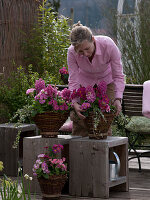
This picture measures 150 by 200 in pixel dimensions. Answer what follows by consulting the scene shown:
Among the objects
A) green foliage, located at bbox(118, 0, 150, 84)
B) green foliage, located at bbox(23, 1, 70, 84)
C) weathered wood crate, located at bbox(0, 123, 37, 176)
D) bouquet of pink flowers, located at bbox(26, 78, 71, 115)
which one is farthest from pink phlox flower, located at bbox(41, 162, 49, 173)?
green foliage, located at bbox(118, 0, 150, 84)

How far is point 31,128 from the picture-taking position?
489 centimetres

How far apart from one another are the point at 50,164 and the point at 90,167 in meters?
0.31

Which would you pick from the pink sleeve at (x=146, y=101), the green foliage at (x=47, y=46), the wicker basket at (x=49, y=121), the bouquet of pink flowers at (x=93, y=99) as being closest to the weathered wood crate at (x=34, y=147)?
the wicker basket at (x=49, y=121)

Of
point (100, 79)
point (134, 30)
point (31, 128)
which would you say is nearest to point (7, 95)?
point (31, 128)

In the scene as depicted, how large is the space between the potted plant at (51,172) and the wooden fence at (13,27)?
7.99 feet

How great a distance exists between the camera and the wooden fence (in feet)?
20.2

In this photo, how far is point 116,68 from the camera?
3945 mm

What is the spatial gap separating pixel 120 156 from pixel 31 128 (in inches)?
44.2

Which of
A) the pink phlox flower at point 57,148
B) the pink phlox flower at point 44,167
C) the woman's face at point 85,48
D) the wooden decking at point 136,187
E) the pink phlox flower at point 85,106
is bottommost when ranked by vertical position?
the wooden decking at point 136,187

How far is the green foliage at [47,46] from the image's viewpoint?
22.0 ft

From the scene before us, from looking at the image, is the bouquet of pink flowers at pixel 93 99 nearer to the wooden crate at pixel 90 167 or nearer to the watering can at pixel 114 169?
the wooden crate at pixel 90 167

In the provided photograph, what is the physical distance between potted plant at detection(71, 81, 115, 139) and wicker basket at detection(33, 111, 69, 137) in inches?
7.2

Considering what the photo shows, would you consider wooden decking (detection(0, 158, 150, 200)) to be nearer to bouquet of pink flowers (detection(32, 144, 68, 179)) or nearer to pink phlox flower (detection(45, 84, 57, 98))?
bouquet of pink flowers (detection(32, 144, 68, 179))

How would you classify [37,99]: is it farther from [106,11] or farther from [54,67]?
[106,11]
